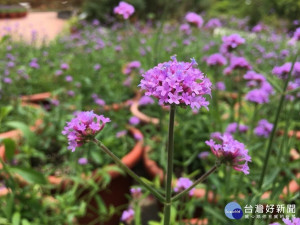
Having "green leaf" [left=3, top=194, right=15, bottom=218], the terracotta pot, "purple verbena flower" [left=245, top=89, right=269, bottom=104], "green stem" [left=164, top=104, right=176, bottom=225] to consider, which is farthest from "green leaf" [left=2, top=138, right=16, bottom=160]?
"purple verbena flower" [left=245, top=89, right=269, bottom=104]

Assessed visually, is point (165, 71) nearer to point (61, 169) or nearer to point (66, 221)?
point (66, 221)

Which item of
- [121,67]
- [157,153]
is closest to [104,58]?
[121,67]

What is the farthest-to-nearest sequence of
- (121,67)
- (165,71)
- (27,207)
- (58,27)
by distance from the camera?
1. (58,27)
2. (121,67)
3. (27,207)
4. (165,71)

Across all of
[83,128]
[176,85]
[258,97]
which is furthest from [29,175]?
[258,97]

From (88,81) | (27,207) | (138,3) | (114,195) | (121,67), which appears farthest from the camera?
(138,3)

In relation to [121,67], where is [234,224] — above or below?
below
